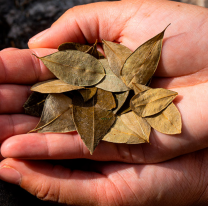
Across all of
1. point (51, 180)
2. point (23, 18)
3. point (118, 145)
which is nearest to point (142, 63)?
point (118, 145)

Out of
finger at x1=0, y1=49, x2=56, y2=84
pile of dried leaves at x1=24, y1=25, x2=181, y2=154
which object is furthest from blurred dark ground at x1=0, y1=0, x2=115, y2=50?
pile of dried leaves at x1=24, y1=25, x2=181, y2=154

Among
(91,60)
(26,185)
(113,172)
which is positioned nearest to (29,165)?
(26,185)

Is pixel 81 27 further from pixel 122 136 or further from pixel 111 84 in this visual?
pixel 122 136

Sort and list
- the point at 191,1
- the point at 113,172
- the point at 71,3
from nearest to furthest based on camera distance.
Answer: the point at 113,172 → the point at 71,3 → the point at 191,1

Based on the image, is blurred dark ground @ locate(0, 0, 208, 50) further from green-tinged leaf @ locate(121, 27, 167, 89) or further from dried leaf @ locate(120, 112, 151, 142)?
dried leaf @ locate(120, 112, 151, 142)

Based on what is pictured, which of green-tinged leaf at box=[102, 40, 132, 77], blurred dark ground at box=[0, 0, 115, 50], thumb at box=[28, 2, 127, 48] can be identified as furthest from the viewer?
blurred dark ground at box=[0, 0, 115, 50]

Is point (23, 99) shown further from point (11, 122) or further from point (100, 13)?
point (100, 13)
